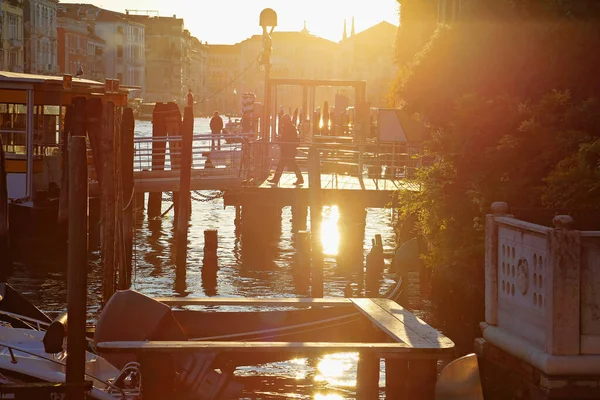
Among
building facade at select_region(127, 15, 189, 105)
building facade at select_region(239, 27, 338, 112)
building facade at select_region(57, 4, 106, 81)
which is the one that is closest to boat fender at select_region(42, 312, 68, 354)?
building facade at select_region(57, 4, 106, 81)

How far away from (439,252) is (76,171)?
23.0ft

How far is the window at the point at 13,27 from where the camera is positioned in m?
77.5

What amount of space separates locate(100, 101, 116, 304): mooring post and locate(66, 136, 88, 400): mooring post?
5.42 metres

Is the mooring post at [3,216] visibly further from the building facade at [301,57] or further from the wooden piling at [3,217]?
the building facade at [301,57]

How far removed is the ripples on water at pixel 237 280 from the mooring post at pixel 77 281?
9.92ft

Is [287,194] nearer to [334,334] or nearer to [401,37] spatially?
[334,334]

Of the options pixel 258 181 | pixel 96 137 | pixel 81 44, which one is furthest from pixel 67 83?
pixel 81 44

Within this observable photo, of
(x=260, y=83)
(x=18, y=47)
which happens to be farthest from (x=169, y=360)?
(x=260, y=83)

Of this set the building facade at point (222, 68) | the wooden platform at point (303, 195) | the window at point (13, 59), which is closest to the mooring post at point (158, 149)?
the wooden platform at point (303, 195)

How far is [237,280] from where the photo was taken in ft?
70.4

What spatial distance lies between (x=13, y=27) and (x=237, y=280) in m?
61.8

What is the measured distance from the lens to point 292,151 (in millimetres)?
26750

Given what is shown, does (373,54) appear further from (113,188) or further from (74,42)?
(113,188)

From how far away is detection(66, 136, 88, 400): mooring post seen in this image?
9273 mm
